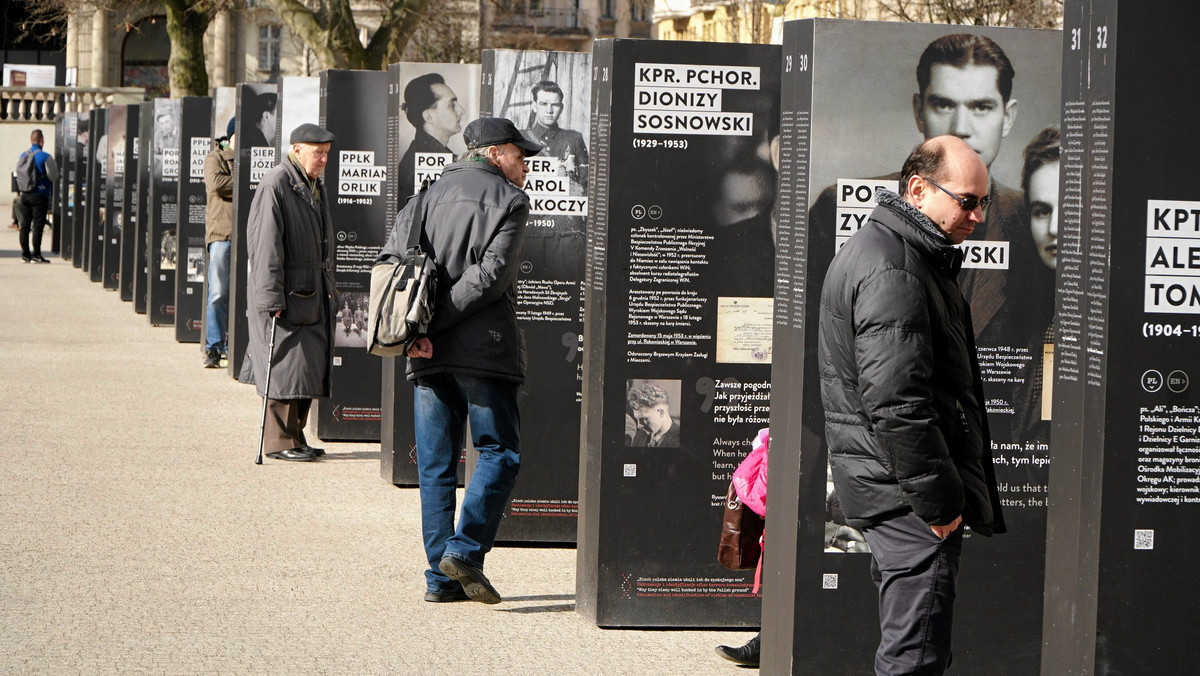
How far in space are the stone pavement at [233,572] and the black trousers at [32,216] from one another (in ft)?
64.2

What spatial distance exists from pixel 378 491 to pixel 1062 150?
20.8ft

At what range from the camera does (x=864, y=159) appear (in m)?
6.07

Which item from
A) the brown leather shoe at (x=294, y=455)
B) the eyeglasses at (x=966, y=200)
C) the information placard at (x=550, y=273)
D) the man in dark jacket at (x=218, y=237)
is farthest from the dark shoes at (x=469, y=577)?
the man in dark jacket at (x=218, y=237)

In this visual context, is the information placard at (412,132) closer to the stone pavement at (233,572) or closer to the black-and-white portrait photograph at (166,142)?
the stone pavement at (233,572)

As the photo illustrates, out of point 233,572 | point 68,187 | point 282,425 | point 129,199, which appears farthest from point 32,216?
point 233,572

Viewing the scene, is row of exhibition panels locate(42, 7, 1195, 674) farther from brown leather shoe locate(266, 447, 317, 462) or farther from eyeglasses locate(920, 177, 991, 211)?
brown leather shoe locate(266, 447, 317, 462)

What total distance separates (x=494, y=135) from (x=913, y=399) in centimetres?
332

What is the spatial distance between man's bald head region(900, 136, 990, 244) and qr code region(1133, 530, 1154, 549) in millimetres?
927

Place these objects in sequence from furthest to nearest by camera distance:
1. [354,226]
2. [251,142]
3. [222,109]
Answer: [222,109], [251,142], [354,226]

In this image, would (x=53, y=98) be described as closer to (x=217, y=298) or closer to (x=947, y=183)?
(x=217, y=298)

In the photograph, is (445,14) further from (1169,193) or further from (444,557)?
(1169,193)

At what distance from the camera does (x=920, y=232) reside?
4.85m

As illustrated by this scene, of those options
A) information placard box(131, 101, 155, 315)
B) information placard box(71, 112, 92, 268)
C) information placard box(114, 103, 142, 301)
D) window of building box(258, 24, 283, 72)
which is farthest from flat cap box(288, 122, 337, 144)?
window of building box(258, 24, 283, 72)

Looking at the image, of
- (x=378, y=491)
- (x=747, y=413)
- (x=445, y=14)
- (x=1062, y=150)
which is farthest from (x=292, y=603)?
(x=445, y=14)
